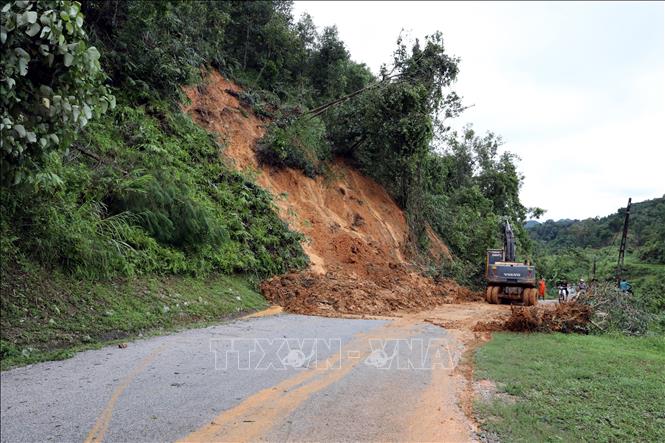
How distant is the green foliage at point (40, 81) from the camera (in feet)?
12.0

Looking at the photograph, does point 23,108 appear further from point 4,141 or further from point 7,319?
point 7,319

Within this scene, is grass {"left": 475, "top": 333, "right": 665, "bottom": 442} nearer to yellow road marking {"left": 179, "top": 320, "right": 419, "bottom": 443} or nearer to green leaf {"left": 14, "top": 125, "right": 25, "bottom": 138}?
yellow road marking {"left": 179, "top": 320, "right": 419, "bottom": 443}

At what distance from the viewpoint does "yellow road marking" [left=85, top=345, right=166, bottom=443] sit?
142 inches

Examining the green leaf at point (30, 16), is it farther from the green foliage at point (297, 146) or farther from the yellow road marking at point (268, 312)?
the green foliage at point (297, 146)

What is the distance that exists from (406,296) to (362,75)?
57.2ft

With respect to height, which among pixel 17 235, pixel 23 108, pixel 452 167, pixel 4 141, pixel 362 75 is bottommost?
pixel 17 235

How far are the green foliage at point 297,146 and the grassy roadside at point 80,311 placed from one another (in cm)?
1068

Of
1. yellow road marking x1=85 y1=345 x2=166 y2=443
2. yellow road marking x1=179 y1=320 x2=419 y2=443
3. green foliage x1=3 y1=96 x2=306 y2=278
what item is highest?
green foliage x1=3 y1=96 x2=306 y2=278

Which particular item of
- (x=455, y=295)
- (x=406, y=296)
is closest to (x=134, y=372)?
(x=406, y=296)

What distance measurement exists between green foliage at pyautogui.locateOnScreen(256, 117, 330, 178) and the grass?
13.3 meters

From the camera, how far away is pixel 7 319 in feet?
19.4

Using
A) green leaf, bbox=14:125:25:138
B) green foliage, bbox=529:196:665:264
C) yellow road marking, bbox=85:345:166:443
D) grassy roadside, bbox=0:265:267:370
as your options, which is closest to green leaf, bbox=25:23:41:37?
green leaf, bbox=14:125:25:138

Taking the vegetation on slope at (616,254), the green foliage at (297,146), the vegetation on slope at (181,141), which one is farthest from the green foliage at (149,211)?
the vegetation on slope at (616,254)

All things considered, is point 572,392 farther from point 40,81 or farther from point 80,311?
point 80,311
